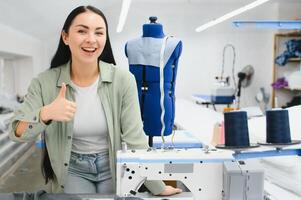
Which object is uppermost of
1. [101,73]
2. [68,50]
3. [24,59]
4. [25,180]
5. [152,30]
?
[24,59]

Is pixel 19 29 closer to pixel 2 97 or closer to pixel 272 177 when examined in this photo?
pixel 2 97

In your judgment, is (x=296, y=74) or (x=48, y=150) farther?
(x=296, y=74)

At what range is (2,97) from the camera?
524 cm

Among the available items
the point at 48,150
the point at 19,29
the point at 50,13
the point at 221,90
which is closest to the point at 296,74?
the point at 221,90

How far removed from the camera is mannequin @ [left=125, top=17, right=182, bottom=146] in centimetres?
233

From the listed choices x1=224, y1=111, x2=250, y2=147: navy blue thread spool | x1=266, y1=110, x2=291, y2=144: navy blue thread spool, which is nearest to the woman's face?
x1=224, y1=111, x2=250, y2=147: navy blue thread spool

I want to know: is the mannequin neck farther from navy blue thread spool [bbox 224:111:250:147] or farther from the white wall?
the white wall

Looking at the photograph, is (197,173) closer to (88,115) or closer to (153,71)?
(88,115)

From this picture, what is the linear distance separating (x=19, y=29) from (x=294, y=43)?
15.9 ft

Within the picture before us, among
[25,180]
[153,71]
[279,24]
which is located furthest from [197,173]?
[25,180]

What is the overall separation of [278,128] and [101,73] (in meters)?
0.75

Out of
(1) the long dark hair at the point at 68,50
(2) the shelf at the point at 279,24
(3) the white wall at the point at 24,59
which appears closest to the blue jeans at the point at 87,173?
(1) the long dark hair at the point at 68,50

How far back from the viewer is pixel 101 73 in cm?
151

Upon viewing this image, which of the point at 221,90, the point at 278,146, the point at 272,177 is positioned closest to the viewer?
the point at 278,146
